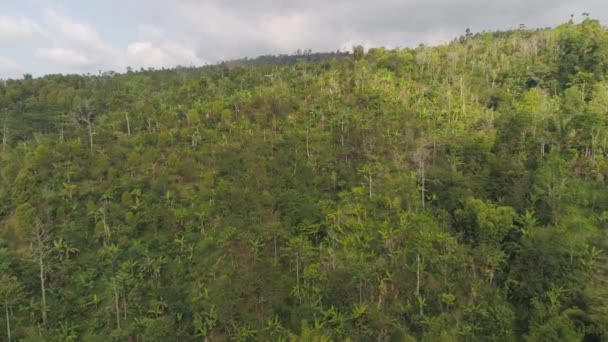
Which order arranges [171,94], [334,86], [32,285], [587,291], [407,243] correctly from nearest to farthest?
[587,291], [407,243], [32,285], [334,86], [171,94]

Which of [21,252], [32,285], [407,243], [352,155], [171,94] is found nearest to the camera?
[407,243]

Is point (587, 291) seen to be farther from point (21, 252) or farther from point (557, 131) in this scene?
point (21, 252)

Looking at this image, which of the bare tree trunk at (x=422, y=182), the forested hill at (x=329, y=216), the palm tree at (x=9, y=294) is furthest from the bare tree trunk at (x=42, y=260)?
the bare tree trunk at (x=422, y=182)

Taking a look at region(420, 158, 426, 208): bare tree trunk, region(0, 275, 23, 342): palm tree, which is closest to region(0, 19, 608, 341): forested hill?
region(0, 275, 23, 342): palm tree

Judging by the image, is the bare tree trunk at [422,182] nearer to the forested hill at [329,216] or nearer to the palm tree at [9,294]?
the forested hill at [329,216]

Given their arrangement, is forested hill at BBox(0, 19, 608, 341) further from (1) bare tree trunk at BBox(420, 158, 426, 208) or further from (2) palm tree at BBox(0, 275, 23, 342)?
(1) bare tree trunk at BBox(420, 158, 426, 208)

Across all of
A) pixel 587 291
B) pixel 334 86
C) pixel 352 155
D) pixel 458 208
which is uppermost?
pixel 334 86

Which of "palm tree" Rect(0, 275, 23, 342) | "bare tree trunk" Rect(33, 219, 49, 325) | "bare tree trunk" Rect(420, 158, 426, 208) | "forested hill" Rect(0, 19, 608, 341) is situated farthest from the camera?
"bare tree trunk" Rect(420, 158, 426, 208)

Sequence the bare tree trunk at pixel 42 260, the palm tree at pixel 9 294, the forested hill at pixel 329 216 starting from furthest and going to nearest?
the bare tree trunk at pixel 42 260 → the palm tree at pixel 9 294 → the forested hill at pixel 329 216

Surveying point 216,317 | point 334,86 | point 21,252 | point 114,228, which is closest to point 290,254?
point 216,317
